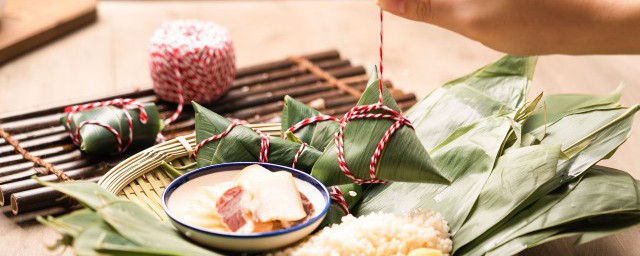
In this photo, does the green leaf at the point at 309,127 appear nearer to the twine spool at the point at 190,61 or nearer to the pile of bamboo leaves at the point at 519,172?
the pile of bamboo leaves at the point at 519,172

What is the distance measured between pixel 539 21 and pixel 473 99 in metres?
0.31

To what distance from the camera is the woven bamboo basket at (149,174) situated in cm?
119

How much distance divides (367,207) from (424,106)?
0.28 meters

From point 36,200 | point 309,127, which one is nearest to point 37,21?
point 36,200

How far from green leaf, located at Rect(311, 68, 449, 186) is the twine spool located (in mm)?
576

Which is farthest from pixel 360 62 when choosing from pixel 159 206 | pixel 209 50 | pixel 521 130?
pixel 159 206

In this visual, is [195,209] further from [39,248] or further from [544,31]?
[544,31]

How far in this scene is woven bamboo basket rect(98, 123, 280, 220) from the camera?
3.91 ft

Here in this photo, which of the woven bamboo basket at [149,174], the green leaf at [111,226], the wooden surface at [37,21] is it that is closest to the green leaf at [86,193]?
the green leaf at [111,226]

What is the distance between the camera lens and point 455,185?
1181mm

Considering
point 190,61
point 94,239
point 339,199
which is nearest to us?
point 94,239

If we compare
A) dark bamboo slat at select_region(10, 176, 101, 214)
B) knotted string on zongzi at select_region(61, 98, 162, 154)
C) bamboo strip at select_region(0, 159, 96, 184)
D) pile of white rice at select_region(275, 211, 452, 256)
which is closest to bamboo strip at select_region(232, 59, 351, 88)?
knotted string on zongzi at select_region(61, 98, 162, 154)

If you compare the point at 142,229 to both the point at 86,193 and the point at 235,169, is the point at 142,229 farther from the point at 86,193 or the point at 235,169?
the point at 235,169

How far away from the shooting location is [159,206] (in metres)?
1.21
